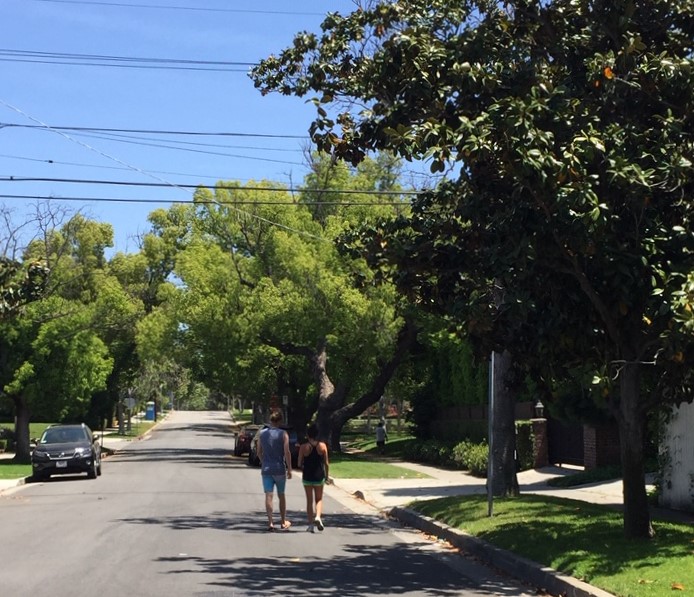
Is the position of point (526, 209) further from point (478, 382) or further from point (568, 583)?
point (478, 382)

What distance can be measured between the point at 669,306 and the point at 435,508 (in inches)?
376

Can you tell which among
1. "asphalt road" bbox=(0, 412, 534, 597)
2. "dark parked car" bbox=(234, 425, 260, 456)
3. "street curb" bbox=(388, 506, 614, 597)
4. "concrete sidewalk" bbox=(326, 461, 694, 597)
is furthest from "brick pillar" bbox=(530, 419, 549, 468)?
"dark parked car" bbox=(234, 425, 260, 456)

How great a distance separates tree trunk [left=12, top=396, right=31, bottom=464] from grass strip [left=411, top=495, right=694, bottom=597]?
23.7 meters

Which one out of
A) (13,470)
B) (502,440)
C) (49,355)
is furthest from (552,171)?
(49,355)

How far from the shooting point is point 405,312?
35.2 meters

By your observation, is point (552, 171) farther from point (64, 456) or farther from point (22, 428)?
point (22, 428)

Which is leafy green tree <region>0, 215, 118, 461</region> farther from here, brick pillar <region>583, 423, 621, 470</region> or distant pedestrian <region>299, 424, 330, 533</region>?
distant pedestrian <region>299, 424, 330, 533</region>

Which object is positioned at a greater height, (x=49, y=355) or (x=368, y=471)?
(x=49, y=355)

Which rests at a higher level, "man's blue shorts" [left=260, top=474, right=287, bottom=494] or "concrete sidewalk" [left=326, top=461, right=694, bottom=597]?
"man's blue shorts" [left=260, top=474, right=287, bottom=494]

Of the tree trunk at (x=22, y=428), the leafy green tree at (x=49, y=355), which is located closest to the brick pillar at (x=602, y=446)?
the leafy green tree at (x=49, y=355)

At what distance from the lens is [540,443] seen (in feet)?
97.7

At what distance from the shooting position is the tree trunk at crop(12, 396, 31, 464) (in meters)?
36.7

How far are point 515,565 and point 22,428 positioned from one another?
30868 mm

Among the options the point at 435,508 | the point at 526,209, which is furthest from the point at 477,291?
the point at 435,508
